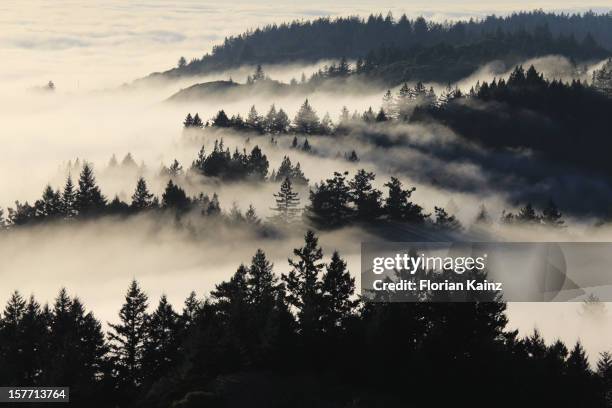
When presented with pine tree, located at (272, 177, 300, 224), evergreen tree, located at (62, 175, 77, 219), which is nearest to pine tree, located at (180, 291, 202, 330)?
pine tree, located at (272, 177, 300, 224)

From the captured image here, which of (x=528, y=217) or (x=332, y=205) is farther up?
(x=528, y=217)

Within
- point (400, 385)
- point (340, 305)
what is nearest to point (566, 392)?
point (400, 385)

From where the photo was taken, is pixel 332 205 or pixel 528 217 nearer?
pixel 332 205

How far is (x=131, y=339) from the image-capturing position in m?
84.5

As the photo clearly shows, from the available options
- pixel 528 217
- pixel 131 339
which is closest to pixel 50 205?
pixel 528 217

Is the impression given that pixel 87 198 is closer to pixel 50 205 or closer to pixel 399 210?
pixel 50 205

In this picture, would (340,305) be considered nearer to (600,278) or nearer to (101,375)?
(101,375)

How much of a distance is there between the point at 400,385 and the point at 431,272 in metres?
11.1

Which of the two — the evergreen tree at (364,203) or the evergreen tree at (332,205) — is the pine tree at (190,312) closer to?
the evergreen tree at (332,205)

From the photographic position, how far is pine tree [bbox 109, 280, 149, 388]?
8288cm

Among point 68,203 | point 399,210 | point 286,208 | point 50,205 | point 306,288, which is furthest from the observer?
point 286,208

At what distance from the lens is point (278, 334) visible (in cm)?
7056

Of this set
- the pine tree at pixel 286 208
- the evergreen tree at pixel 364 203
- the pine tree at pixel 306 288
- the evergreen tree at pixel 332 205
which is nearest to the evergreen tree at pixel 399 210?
the evergreen tree at pixel 364 203

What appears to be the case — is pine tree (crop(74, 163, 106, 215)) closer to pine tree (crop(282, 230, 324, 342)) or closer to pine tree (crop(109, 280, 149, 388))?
pine tree (crop(109, 280, 149, 388))
